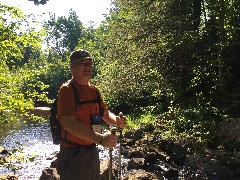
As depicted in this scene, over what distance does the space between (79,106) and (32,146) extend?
58.0 ft

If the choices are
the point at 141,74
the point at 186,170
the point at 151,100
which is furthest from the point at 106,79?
the point at 186,170

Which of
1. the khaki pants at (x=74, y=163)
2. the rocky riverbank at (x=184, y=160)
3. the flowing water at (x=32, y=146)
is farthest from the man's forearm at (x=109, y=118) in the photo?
the flowing water at (x=32, y=146)

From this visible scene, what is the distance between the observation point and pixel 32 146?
20.5 meters

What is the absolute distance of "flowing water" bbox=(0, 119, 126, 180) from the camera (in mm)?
14750

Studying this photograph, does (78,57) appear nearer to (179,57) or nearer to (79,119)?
(79,119)

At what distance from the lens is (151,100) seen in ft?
84.7

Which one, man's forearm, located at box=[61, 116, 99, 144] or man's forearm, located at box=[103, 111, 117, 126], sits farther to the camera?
man's forearm, located at box=[103, 111, 117, 126]

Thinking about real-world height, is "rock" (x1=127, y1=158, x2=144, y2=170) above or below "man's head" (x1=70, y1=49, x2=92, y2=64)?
below

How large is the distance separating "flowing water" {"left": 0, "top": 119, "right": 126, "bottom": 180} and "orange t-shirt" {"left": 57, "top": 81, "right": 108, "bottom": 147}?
677 centimetres

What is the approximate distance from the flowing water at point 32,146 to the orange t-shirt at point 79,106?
6.77 m

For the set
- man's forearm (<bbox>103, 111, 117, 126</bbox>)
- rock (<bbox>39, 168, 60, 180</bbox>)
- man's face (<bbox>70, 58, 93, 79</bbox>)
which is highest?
man's face (<bbox>70, 58, 93, 79</bbox>)

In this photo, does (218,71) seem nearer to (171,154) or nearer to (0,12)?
(171,154)

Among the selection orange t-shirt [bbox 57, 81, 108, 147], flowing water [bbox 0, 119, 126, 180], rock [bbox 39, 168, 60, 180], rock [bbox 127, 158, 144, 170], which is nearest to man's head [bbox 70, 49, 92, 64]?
orange t-shirt [bbox 57, 81, 108, 147]

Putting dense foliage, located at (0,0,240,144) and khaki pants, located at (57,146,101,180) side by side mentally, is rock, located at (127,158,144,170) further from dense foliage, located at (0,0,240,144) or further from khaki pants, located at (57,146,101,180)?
khaki pants, located at (57,146,101,180)
